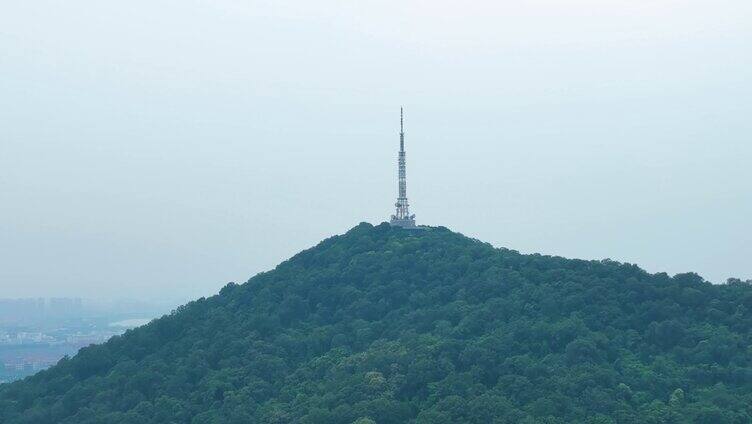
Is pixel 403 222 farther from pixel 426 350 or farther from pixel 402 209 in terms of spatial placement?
pixel 426 350

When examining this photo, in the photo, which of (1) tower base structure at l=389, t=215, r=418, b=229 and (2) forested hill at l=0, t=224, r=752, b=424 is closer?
(2) forested hill at l=0, t=224, r=752, b=424

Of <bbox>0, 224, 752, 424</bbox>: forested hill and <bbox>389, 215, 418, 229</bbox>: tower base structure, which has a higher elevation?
<bbox>389, 215, 418, 229</bbox>: tower base structure

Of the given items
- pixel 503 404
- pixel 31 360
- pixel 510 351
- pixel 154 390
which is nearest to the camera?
pixel 503 404

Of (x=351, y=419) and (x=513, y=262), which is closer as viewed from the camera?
(x=351, y=419)

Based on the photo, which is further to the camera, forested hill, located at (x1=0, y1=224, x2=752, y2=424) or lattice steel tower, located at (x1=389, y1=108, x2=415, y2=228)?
lattice steel tower, located at (x1=389, y1=108, x2=415, y2=228)

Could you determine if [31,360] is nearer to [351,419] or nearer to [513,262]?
[513,262]

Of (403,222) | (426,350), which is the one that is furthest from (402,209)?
(426,350)

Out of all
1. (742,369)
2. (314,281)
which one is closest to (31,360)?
(314,281)

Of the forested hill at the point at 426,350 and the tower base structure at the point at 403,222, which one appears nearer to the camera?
the forested hill at the point at 426,350
